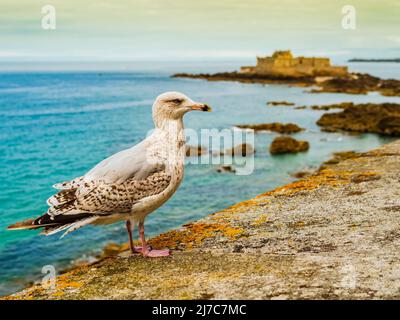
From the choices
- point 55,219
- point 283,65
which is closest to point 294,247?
point 55,219

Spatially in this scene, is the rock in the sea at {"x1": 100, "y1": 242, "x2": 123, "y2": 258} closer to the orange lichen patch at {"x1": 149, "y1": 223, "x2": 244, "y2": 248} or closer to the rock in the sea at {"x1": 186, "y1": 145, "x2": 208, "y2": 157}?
the orange lichen patch at {"x1": 149, "y1": 223, "x2": 244, "y2": 248}

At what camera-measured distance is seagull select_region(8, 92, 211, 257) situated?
331cm

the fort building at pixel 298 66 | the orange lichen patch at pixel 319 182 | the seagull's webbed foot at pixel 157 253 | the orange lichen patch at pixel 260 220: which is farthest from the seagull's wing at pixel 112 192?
the fort building at pixel 298 66

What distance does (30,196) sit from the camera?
950 inches

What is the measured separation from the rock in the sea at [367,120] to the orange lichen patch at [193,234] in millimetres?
35367

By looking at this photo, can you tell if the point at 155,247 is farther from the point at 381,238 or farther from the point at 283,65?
the point at 283,65

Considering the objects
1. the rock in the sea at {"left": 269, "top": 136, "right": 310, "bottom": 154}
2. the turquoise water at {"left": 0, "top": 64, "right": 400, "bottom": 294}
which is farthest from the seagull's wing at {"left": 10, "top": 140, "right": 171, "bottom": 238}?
the rock in the sea at {"left": 269, "top": 136, "right": 310, "bottom": 154}

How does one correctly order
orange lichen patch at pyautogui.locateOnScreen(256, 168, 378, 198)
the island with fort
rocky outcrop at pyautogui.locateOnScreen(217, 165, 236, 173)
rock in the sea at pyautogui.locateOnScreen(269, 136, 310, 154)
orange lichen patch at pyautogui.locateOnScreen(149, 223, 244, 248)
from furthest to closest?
the island with fort < rock in the sea at pyautogui.locateOnScreen(269, 136, 310, 154) < rocky outcrop at pyautogui.locateOnScreen(217, 165, 236, 173) < orange lichen patch at pyautogui.locateOnScreen(256, 168, 378, 198) < orange lichen patch at pyautogui.locateOnScreen(149, 223, 244, 248)

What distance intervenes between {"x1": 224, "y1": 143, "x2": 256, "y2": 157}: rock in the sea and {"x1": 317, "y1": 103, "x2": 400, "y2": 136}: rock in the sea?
11.4m

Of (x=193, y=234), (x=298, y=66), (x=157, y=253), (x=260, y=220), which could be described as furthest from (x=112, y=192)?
(x=298, y=66)

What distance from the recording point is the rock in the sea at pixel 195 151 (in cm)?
2765

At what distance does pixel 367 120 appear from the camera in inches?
1553

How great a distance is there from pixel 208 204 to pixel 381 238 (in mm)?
16527
